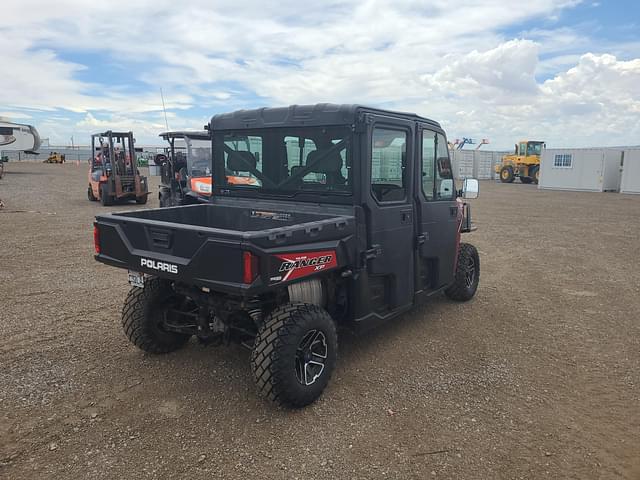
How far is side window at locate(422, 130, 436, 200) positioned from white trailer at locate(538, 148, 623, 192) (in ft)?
83.4

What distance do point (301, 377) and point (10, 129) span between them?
37.1m

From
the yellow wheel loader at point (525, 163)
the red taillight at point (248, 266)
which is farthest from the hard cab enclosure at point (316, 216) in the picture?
the yellow wheel loader at point (525, 163)

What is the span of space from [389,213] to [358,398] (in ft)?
5.13

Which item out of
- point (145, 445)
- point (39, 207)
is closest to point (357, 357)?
point (145, 445)

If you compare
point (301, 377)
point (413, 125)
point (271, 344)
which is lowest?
point (301, 377)

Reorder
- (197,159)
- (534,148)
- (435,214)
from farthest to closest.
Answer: (534,148)
(197,159)
(435,214)

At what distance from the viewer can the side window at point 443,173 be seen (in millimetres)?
5012

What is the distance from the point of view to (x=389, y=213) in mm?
4293

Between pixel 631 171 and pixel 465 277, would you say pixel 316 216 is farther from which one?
pixel 631 171

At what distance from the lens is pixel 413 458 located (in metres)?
3.01

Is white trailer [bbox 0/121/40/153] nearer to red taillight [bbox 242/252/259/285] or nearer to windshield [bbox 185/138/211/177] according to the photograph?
windshield [bbox 185/138/211/177]

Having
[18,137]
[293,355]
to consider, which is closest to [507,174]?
[293,355]

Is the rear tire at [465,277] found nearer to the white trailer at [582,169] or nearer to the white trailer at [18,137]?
the white trailer at [582,169]

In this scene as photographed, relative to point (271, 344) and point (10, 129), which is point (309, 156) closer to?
point (271, 344)
